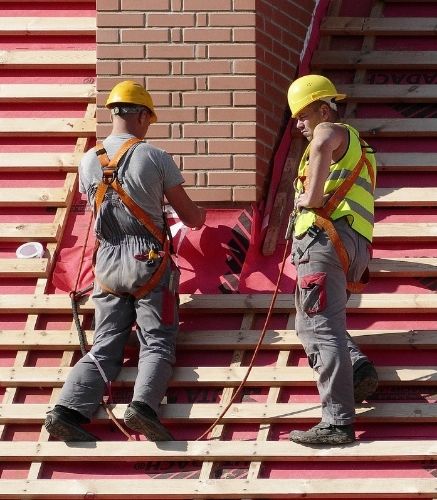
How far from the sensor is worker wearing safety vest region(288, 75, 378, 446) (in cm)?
796

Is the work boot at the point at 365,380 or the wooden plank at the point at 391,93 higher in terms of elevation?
the wooden plank at the point at 391,93

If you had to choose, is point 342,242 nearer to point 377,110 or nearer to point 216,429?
point 216,429

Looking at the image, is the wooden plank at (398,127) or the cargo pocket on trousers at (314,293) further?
the wooden plank at (398,127)

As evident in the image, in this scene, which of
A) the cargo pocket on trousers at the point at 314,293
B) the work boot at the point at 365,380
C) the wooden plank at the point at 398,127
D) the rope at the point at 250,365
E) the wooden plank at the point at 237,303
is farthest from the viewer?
the wooden plank at the point at 398,127

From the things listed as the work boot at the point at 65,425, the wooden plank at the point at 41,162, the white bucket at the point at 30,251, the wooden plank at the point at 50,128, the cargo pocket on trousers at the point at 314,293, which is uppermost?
the wooden plank at the point at 50,128

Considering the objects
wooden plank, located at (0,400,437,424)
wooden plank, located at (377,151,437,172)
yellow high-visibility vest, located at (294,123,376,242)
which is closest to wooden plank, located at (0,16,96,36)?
wooden plank, located at (377,151,437,172)

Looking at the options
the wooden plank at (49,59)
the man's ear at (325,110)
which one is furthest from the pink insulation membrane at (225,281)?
the man's ear at (325,110)

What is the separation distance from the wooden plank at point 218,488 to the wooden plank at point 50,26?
3.60 meters

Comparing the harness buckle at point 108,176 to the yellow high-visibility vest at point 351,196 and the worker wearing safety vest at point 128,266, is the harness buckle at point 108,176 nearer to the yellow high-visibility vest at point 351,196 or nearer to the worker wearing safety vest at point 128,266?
the worker wearing safety vest at point 128,266

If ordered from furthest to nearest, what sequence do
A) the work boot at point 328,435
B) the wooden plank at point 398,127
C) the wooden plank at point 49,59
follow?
1. the wooden plank at point 49,59
2. the wooden plank at point 398,127
3. the work boot at point 328,435

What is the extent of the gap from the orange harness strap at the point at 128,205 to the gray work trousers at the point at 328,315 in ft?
2.54

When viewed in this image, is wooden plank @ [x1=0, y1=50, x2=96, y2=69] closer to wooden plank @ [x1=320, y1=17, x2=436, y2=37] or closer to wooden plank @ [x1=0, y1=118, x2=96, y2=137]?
wooden plank @ [x1=0, y1=118, x2=96, y2=137]

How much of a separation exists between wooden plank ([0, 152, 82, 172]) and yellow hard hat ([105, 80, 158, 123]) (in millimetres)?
1128

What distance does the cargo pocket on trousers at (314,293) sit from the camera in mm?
8047
